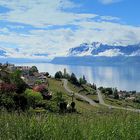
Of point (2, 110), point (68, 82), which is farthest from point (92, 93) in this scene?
point (2, 110)

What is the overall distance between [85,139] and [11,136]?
131 cm

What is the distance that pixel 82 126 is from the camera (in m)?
8.02

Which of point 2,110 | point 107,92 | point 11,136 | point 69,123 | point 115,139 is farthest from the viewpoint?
Answer: point 107,92

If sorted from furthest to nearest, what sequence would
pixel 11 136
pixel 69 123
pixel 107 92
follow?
pixel 107 92 < pixel 69 123 < pixel 11 136

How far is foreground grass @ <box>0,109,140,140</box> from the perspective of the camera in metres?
7.00

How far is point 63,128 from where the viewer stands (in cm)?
760

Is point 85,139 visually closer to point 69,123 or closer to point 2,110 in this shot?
point 69,123

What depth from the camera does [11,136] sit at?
6871 mm

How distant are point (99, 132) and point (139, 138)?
0.81m

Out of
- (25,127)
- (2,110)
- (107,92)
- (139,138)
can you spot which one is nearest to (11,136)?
(25,127)

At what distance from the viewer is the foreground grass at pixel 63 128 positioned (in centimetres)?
700

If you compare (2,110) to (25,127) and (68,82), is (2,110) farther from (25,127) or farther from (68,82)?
(68,82)

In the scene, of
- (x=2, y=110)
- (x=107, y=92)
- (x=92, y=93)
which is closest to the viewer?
(x=2, y=110)

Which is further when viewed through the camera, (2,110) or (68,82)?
(68,82)
